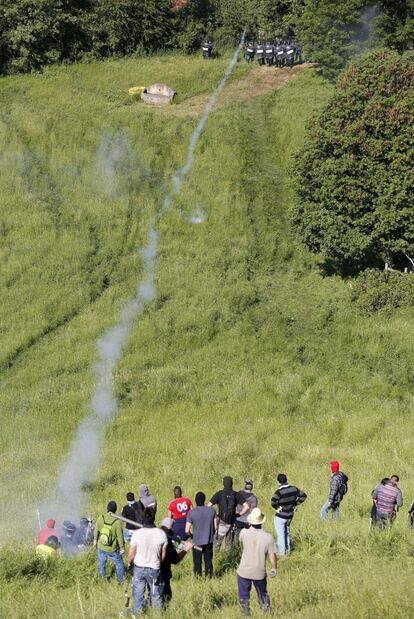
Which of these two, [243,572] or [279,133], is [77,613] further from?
[279,133]

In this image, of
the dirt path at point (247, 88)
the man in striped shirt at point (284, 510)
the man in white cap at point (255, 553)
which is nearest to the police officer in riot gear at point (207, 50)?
the dirt path at point (247, 88)

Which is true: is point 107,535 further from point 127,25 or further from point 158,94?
point 127,25

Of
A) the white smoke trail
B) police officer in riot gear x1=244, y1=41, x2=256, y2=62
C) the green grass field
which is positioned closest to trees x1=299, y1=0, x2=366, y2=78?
the green grass field

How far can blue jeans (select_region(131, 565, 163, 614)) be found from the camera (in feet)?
32.1

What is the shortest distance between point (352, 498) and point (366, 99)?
20173 mm

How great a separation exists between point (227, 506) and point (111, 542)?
2013 millimetres

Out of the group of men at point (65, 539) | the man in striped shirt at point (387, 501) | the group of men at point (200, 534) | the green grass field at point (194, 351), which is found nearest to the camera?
the group of men at point (200, 534)

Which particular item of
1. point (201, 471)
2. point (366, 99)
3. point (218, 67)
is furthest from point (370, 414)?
point (218, 67)

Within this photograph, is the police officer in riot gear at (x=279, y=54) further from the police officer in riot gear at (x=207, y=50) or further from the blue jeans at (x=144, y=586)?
the blue jeans at (x=144, y=586)

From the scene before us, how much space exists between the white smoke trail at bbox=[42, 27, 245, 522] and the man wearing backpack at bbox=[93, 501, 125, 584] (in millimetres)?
5003

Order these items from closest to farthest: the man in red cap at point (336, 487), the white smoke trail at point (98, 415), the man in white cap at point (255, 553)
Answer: the man in white cap at point (255, 553) < the man in red cap at point (336, 487) < the white smoke trail at point (98, 415)

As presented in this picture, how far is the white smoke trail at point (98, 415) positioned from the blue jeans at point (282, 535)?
5388 millimetres

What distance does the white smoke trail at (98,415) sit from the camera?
58.0 ft

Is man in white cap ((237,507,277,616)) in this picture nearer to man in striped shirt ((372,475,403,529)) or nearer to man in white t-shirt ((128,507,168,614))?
man in white t-shirt ((128,507,168,614))
